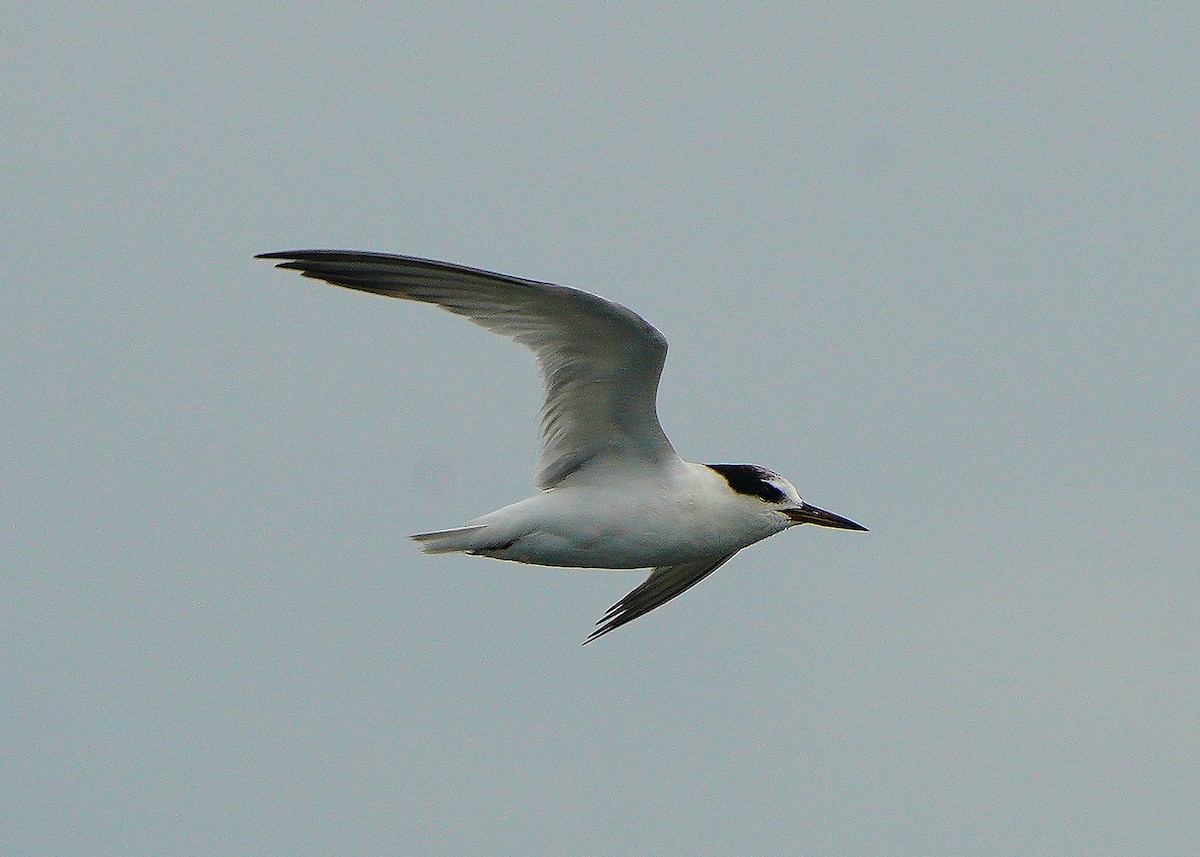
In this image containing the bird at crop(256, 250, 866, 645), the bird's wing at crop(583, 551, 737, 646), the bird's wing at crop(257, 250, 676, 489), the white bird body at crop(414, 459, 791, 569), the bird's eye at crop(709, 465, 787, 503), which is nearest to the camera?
the bird's wing at crop(257, 250, 676, 489)

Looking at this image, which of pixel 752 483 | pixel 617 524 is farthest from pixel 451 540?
pixel 752 483

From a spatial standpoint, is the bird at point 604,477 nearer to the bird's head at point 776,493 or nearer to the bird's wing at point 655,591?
the bird's head at point 776,493

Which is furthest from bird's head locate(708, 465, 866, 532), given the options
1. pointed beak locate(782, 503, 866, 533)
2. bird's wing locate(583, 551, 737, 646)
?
bird's wing locate(583, 551, 737, 646)

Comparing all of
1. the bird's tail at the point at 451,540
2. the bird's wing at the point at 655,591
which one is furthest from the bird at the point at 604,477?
the bird's wing at the point at 655,591

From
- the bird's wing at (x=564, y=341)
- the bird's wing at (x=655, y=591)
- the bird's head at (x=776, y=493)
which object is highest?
A: the bird's wing at (x=564, y=341)

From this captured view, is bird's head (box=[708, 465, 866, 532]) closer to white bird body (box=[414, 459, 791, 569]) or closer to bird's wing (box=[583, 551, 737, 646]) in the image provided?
white bird body (box=[414, 459, 791, 569])

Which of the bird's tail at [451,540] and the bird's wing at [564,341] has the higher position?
→ the bird's wing at [564,341]

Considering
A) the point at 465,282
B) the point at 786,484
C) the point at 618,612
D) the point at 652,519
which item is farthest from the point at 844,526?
the point at 465,282

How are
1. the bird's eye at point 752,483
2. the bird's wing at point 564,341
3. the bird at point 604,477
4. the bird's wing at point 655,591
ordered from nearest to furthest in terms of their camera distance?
the bird's wing at point 564,341
the bird at point 604,477
the bird's eye at point 752,483
the bird's wing at point 655,591
